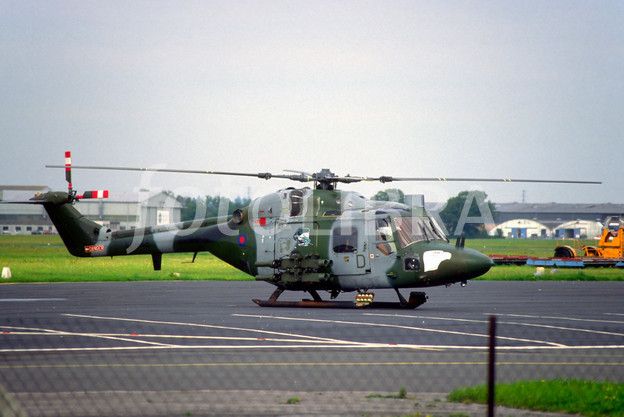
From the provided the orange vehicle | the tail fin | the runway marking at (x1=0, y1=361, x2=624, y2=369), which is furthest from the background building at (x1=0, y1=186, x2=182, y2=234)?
the runway marking at (x1=0, y1=361, x2=624, y2=369)

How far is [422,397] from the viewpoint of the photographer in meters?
13.3

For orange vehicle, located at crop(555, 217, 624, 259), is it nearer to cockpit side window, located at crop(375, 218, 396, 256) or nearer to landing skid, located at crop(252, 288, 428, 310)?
landing skid, located at crop(252, 288, 428, 310)

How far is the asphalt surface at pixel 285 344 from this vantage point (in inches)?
582

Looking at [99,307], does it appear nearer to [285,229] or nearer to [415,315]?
[285,229]

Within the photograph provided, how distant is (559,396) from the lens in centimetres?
1296

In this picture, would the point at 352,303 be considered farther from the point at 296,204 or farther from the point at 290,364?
the point at 290,364

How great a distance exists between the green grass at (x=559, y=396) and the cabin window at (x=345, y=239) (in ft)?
49.7

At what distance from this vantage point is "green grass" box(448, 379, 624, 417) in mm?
12344

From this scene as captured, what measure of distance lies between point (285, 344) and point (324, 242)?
10.2 m

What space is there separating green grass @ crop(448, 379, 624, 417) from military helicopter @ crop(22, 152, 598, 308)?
44.7ft

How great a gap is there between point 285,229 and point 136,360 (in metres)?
13.5

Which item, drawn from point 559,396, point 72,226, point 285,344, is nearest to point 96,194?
point 72,226

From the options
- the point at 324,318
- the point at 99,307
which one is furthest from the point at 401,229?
the point at 99,307

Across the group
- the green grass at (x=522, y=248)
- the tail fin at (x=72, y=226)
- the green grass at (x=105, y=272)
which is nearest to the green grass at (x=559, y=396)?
the tail fin at (x=72, y=226)
